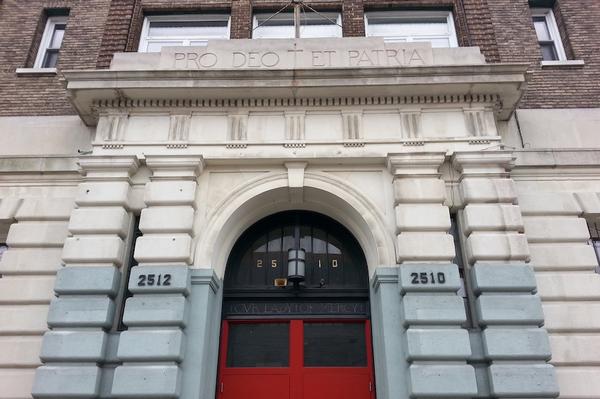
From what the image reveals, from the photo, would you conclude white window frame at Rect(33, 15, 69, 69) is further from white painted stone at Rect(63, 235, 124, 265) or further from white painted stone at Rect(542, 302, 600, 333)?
white painted stone at Rect(542, 302, 600, 333)

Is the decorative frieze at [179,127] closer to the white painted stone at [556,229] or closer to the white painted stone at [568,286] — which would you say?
the white painted stone at [556,229]

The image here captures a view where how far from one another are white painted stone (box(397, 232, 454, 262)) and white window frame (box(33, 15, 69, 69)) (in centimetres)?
955

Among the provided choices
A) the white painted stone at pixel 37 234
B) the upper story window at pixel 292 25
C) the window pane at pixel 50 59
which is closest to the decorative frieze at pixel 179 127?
the white painted stone at pixel 37 234

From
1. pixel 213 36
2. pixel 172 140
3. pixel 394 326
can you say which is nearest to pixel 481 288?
pixel 394 326

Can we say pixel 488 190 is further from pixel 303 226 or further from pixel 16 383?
pixel 16 383

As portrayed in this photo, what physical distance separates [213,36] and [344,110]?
4.64 meters

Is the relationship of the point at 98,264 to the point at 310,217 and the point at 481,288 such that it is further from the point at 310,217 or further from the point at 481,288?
the point at 481,288

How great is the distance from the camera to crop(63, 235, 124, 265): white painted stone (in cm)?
818

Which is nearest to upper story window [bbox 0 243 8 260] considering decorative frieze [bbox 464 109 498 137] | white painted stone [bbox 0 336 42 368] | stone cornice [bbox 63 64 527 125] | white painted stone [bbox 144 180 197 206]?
white painted stone [bbox 0 336 42 368]

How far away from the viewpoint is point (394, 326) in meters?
7.86

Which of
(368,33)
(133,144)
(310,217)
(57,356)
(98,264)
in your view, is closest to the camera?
(57,356)

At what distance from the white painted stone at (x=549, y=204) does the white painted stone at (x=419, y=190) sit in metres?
1.68

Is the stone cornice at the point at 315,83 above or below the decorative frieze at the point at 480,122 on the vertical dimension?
above

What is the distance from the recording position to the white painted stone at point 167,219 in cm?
838
